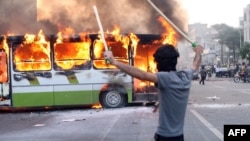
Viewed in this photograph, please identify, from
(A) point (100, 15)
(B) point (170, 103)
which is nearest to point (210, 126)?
(B) point (170, 103)

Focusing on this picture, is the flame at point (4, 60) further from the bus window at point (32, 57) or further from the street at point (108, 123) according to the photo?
the street at point (108, 123)

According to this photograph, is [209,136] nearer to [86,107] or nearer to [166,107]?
[166,107]

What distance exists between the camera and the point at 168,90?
424cm

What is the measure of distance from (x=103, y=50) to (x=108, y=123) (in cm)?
435

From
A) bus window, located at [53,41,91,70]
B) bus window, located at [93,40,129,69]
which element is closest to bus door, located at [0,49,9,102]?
bus window, located at [53,41,91,70]

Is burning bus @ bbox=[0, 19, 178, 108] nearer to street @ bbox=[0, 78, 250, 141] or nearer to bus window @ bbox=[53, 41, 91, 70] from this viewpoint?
bus window @ bbox=[53, 41, 91, 70]

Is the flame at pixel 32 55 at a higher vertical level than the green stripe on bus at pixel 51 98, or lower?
higher

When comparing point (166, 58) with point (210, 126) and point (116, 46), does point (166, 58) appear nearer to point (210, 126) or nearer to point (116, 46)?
point (210, 126)

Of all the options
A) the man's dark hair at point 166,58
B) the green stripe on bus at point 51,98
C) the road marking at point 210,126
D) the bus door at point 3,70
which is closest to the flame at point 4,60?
the bus door at point 3,70

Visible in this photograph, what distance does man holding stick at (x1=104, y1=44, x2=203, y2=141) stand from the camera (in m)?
4.21

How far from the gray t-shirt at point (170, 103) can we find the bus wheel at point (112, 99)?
12.0 meters

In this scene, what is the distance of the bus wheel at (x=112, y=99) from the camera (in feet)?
53.4

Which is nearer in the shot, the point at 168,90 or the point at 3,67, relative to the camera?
the point at 168,90

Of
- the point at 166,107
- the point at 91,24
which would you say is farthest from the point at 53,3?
the point at 166,107
